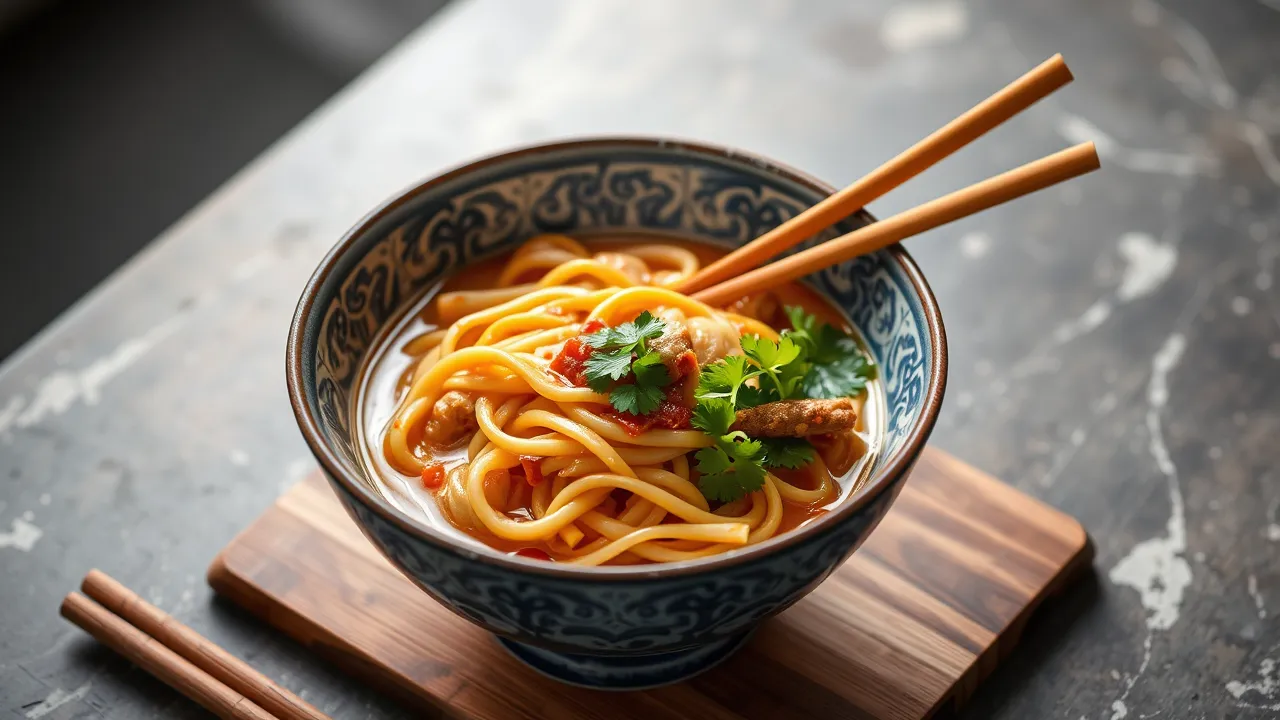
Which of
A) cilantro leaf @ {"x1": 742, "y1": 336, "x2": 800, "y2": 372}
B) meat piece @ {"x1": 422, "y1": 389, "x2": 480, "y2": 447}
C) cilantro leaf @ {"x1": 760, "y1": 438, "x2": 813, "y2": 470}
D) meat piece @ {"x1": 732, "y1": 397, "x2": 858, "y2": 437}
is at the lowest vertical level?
cilantro leaf @ {"x1": 760, "y1": 438, "x2": 813, "y2": 470}

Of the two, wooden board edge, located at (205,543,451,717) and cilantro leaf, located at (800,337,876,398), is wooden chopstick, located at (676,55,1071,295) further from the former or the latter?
wooden board edge, located at (205,543,451,717)

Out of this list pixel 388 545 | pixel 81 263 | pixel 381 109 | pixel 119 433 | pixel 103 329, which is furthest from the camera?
pixel 81 263

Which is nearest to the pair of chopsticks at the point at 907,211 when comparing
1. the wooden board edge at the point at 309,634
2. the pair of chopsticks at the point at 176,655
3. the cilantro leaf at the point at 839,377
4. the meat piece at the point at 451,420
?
the cilantro leaf at the point at 839,377

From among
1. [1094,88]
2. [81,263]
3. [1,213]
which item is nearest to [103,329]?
[81,263]

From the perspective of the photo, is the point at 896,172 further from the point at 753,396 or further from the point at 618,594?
the point at 618,594

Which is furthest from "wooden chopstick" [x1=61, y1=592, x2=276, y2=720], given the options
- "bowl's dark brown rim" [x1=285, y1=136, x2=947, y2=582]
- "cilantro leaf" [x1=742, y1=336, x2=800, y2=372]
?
"cilantro leaf" [x1=742, y1=336, x2=800, y2=372]

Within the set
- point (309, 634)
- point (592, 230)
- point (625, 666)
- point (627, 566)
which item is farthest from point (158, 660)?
point (592, 230)

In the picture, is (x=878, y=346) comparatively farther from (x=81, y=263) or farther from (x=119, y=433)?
(x=81, y=263)
